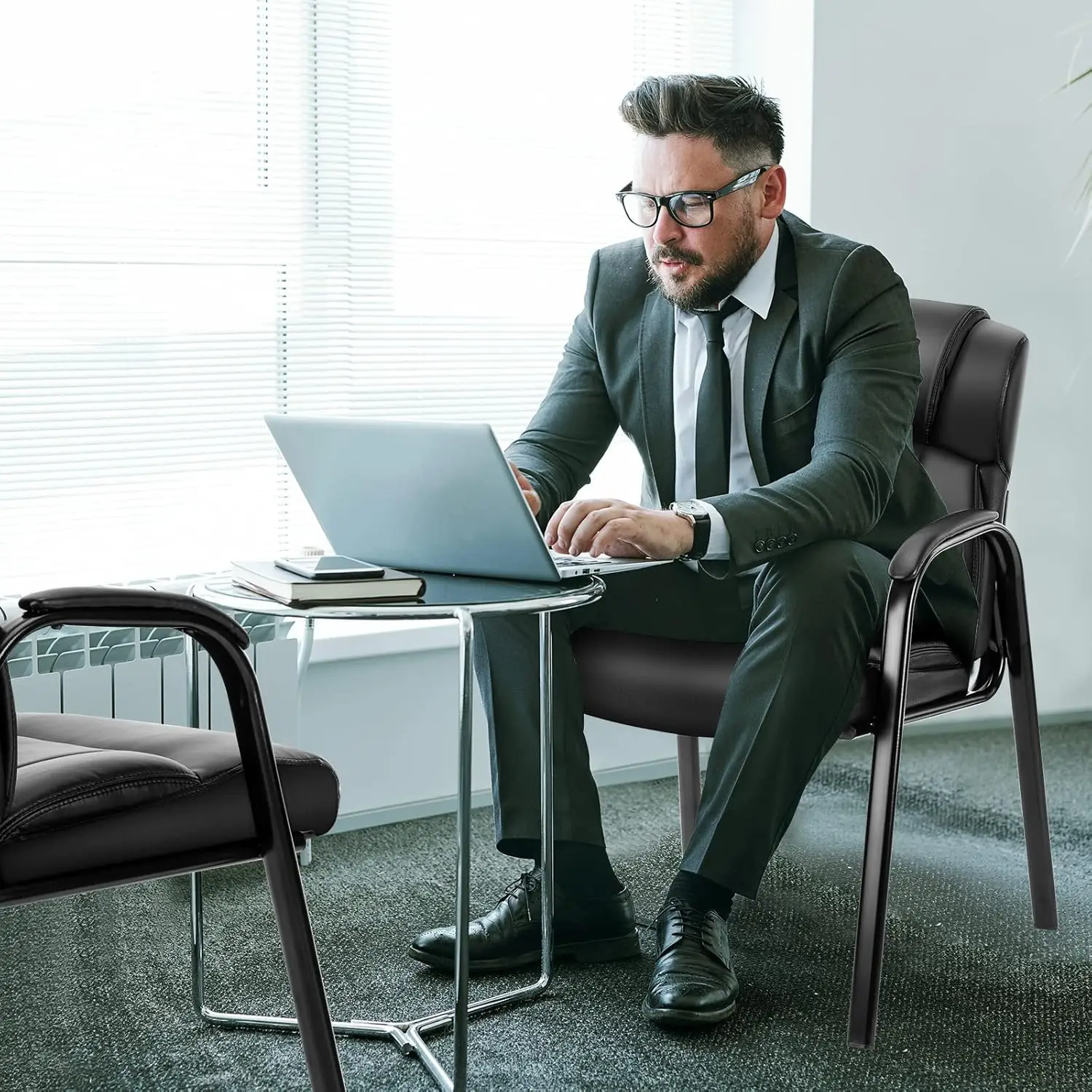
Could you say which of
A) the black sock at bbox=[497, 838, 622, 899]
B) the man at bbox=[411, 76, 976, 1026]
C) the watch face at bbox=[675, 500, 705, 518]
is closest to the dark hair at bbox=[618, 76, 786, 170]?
the man at bbox=[411, 76, 976, 1026]

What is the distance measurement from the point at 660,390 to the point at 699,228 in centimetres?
25

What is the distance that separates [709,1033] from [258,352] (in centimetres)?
151

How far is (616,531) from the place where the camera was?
1.71 metres

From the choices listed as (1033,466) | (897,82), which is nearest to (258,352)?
→ (897,82)

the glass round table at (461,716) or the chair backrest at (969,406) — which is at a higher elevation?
the chair backrest at (969,406)

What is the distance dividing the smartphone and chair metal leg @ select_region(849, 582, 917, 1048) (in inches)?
25.2

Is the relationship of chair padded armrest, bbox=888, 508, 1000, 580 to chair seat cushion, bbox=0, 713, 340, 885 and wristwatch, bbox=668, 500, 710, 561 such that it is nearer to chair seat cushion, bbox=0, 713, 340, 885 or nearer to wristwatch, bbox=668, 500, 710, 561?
wristwatch, bbox=668, 500, 710, 561

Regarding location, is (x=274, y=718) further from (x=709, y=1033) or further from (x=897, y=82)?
(x=897, y=82)

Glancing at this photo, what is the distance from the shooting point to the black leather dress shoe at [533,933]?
2.02m

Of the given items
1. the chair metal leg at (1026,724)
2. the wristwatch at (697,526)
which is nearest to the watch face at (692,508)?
the wristwatch at (697,526)

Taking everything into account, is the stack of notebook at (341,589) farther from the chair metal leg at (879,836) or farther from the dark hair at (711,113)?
the dark hair at (711,113)

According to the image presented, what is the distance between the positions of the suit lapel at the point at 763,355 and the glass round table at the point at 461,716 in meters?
0.42

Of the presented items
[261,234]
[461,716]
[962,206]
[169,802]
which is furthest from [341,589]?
[962,206]

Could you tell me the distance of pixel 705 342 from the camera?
2.15 m
